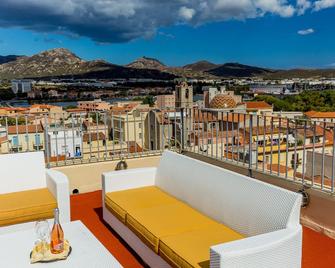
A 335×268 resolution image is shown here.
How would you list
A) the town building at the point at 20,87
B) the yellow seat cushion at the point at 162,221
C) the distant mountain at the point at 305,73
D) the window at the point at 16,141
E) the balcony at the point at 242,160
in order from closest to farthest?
the yellow seat cushion at the point at 162,221 → the balcony at the point at 242,160 → the window at the point at 16,141 → the town building at the point at 20,87 → the distant mountain at the point at 305,73

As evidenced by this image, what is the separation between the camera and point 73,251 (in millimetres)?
2361

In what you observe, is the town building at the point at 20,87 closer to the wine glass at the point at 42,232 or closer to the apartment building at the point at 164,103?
the apartment building at the point at 164,103

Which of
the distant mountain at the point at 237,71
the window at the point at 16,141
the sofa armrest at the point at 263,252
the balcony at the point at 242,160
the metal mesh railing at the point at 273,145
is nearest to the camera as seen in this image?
the sofa armrest at the point at 263,252

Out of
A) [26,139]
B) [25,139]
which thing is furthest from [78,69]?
[26,139]

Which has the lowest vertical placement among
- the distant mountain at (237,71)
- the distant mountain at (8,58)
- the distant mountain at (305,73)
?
the distant mountain at (305,73)

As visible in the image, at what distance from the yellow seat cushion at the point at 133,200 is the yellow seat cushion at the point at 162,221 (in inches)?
5.0

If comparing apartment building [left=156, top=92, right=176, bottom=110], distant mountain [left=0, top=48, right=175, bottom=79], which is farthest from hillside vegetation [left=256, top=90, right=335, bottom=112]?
distant mountain [left=0, top=48, right=175, bottom=79]

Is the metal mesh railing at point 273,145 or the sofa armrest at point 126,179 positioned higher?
the metal mesh railing at point 273,145

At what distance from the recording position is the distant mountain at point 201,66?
148 m

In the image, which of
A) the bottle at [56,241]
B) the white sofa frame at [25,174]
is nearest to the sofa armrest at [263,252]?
the bottle at [56,241]

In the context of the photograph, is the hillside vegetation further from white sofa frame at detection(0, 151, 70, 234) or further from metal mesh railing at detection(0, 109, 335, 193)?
white sofa frame at detection(0, 151, 70, 234)

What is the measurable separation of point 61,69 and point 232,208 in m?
120

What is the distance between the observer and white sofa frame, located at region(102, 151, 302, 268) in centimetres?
211

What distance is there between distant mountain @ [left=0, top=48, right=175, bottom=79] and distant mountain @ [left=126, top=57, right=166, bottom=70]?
957cm
